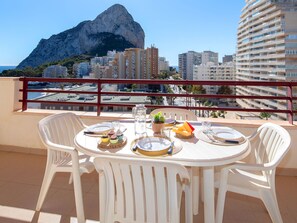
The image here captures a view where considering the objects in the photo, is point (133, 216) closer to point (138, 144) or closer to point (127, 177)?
point (127, 177)

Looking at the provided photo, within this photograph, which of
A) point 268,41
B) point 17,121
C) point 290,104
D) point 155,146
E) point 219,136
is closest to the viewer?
point 155,146

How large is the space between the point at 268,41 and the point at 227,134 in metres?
28.2

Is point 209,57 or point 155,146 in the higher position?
point 209,57

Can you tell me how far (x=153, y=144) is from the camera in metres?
1.35

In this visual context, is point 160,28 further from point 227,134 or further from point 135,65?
point 227,134

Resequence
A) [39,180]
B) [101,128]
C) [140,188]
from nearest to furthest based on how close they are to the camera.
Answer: [140,188], [101,128], [39,180]

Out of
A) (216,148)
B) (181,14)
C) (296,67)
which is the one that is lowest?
(216,148)

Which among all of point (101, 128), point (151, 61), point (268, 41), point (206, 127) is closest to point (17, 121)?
point (101, 128)

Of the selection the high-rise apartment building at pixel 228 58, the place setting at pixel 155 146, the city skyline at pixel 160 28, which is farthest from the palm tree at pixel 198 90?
the high-rise apartment building at pixel 228 58

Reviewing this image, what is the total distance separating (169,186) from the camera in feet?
3.19

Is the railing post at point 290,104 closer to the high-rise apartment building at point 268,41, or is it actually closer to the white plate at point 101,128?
the white plate at point 101,128

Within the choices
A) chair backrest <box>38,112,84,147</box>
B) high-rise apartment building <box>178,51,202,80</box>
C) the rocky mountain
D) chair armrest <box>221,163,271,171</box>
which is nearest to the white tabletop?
chair armrest <box>221,163,271,171</box>

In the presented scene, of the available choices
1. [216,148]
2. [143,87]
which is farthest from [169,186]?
[143,87]

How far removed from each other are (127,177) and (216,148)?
0.61m
